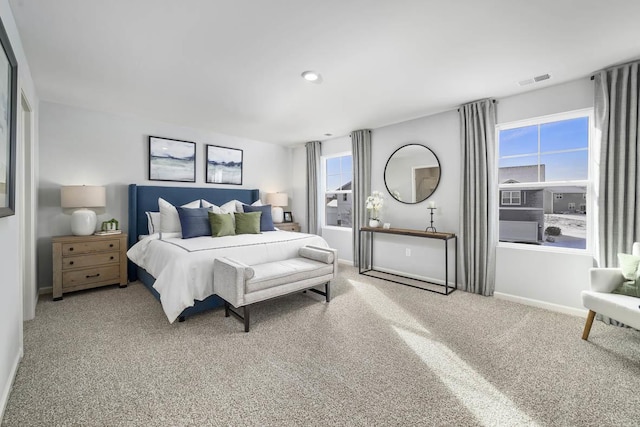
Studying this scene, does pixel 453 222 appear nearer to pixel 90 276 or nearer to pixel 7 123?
pixel 7 123

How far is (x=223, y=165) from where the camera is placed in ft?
16.9

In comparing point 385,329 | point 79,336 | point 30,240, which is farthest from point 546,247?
point 30,240

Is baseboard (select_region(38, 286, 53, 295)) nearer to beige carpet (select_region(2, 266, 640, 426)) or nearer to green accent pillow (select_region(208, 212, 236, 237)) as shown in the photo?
beige carpet (select_region(2, 266, 640, 426))

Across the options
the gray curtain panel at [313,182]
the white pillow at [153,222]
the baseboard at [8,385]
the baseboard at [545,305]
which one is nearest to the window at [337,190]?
the gray curtain panel at [313,182]

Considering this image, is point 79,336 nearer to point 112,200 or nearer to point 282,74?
point 112,200

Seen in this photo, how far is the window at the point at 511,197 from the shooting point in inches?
135

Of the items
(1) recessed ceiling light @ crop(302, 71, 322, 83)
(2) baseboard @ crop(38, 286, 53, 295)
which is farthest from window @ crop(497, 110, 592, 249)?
(2) baseboard @ crop(38, 286, 53, 295)

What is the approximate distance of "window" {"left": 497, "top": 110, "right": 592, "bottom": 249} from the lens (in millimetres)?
3023

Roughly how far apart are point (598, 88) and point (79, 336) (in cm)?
527

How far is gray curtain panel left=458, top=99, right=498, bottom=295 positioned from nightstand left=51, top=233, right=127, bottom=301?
14.8 ft

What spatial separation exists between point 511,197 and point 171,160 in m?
4.93

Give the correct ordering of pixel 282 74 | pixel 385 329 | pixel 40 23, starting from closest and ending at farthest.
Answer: pixel 40 23
pixel 385 329
pixel 282 74

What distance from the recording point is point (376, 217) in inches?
181

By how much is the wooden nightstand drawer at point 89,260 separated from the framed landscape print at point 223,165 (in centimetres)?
186
